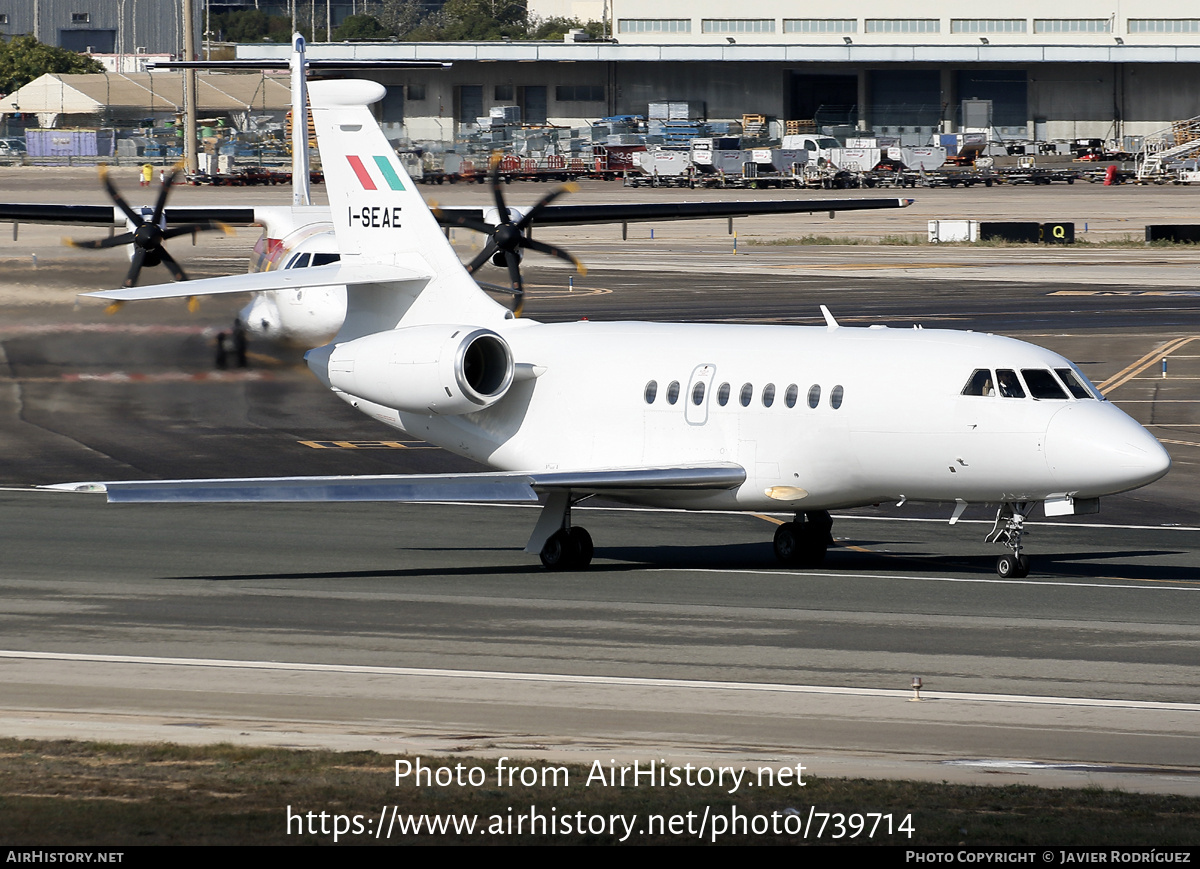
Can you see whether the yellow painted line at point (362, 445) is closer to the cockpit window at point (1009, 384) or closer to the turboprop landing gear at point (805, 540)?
the turboprop landing gear at point (805, 540)

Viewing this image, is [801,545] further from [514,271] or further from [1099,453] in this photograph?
[514,271]

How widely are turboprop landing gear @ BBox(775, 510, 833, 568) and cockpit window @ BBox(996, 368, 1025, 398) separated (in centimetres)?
363

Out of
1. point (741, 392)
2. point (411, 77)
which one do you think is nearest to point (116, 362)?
point (741, 392)

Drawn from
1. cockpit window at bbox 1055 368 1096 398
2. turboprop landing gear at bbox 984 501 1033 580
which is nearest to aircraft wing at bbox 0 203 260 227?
turboprop landing gear at bbox 984 501 1033 580

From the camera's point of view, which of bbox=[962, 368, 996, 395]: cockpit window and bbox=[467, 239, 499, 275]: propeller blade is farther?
bbox=[467, 239, 499, 275]: propeller blade

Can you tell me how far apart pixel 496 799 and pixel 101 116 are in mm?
154509

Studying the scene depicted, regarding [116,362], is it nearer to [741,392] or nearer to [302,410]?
[302,410]

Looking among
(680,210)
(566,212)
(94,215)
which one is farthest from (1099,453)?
(94,215)

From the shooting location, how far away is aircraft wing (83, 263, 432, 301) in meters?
24.1

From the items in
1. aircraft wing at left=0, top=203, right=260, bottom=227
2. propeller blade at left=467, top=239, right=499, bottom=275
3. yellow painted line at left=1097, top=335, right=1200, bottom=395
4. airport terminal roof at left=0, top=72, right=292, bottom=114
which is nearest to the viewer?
propeller blade at left=467, top=239, right=499, bottom=275

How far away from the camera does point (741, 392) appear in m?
23.0

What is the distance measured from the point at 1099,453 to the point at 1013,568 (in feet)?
8.86

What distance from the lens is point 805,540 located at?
24.2 metres

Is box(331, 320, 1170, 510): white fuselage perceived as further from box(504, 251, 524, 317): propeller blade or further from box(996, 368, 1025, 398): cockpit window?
box(504, 251, 524, 317): propeller blade
